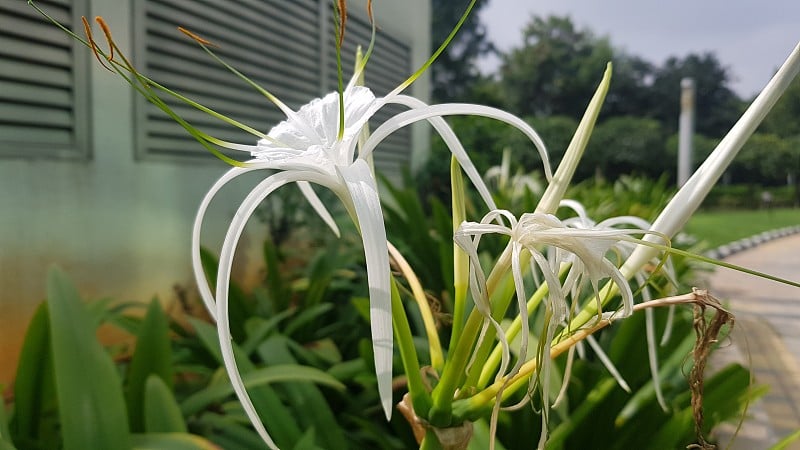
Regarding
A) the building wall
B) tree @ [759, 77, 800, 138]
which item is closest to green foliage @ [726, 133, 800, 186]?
tree @ [759, 77, 800, 138]

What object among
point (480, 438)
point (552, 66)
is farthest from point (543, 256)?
point (552, 66)

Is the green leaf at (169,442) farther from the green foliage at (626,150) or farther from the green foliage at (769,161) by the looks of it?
the green foliage at (626,150)

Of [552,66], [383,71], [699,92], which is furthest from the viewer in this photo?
[552,66]

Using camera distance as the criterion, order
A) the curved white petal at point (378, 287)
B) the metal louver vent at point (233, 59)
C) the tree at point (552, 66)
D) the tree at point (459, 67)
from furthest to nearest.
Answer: the tree at point (459, 67) → the tree at point (552, 66) → the metal louver vent at point (233, 59) → the curved white petal at point (378, 287)

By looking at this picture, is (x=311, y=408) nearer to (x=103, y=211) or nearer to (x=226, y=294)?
(x=226, y=294)

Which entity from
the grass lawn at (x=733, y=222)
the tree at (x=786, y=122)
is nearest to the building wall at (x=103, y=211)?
the tree at (x=786, y=122)
